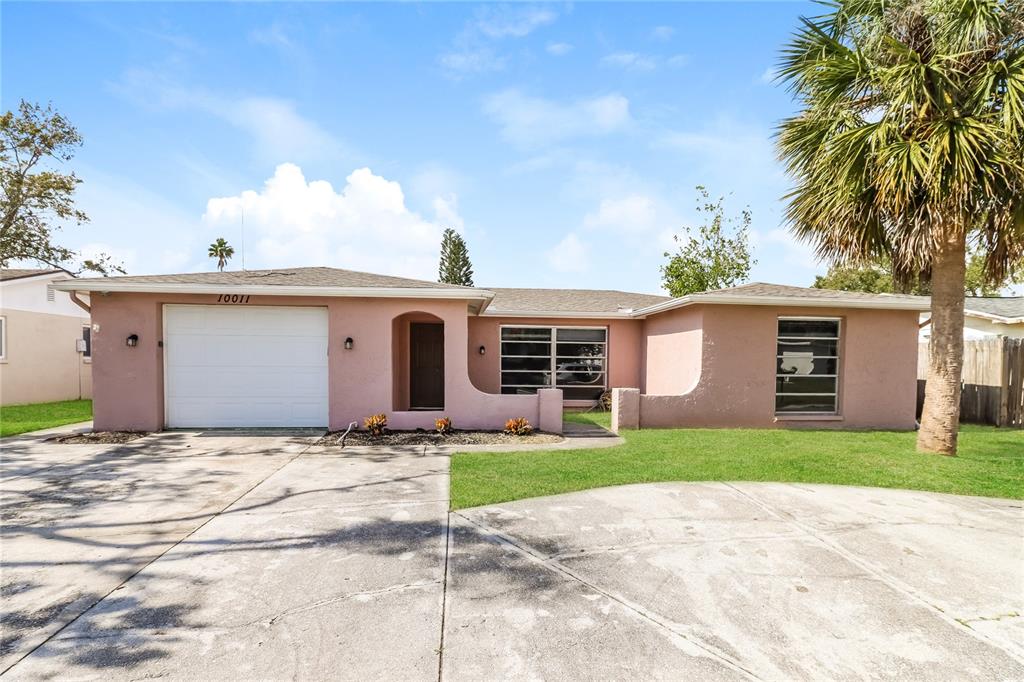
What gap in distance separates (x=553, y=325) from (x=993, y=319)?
16.4 meters

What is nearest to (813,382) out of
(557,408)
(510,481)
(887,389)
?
(887,389)

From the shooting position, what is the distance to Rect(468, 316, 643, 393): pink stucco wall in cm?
A: 1350

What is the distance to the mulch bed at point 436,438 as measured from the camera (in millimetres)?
8445

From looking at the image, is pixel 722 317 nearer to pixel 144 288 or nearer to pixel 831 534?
pixel 831 534

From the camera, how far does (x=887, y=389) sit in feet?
34.7

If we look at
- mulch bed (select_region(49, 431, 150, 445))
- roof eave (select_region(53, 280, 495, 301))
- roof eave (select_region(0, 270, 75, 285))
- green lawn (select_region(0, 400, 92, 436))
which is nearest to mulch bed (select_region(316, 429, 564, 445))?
roof eave (select_region(53, 280, 495, 301))

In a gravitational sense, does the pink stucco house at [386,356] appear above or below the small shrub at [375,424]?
above

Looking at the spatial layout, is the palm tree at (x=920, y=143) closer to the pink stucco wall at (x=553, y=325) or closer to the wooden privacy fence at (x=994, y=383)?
the wooden privacy fence at (x=994, y=383)

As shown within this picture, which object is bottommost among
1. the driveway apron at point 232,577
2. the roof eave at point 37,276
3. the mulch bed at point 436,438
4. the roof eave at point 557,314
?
the mulch bed at point 436,438

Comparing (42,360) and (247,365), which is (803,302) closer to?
(247,365)

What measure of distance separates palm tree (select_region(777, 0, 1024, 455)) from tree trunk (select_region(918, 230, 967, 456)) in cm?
2

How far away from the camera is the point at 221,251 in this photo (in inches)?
1620

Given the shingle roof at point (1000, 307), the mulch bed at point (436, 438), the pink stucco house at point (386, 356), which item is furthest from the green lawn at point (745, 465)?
the shingle roof at point (1000, 307)

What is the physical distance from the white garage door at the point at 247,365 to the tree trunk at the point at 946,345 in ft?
34.2
